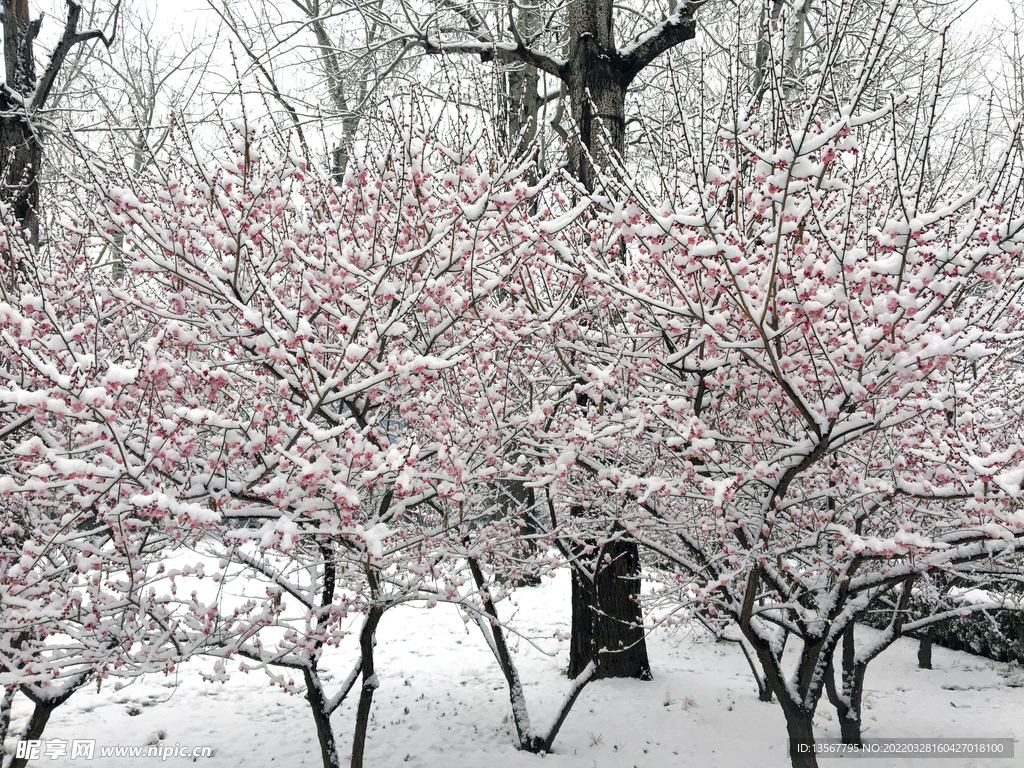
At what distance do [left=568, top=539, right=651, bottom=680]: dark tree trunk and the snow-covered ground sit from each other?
0.63 ft

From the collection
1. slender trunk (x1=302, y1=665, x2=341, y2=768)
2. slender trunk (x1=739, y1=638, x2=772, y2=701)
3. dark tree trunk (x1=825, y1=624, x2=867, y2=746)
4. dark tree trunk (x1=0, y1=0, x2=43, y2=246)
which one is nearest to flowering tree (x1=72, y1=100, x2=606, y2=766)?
slender trunk (x1=302, y1=665, x2=341, y2=768)

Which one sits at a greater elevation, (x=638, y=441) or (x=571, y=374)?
(x=571, y=374)

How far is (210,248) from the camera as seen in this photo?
335 cm

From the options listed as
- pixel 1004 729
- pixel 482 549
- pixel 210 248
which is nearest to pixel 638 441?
pixel 482 549

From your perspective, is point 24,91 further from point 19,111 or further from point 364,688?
point 364,688

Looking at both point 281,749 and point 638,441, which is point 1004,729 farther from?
point 281,749

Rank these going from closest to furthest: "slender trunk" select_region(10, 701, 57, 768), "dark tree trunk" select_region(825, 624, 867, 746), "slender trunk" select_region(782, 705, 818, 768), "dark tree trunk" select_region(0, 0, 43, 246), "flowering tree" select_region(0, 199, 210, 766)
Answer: "flowering tree" select_region(0, 199, 210, 766) < "slender trunk" select_region(782, 705, 818, 768) < "slender trunk" select_region(10, 701, 57, 768) < "dark tree trunk" select_region(825, 624, 867, 746) < "dark tree trunk" select_region(0, 0, 43, 246)

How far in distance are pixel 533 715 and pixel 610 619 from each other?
1.11 meters

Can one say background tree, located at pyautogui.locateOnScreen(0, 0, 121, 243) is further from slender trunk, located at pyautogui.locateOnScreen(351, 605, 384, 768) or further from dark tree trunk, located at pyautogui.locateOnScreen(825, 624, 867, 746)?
dark tree trunk, located at pyautogui.locateOnScreen(825, 624, 867, 746)

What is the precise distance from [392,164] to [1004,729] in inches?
279

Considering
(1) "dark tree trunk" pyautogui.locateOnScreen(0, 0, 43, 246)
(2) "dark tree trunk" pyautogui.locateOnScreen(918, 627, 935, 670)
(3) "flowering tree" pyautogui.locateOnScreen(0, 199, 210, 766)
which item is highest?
(1) "dark tree trunk" pyautogui.locateOnScreen(0, 0, 43, 246)

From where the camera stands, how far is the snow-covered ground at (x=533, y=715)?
516cm

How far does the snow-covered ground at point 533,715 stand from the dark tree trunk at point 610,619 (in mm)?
192

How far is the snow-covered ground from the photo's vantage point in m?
5.16
